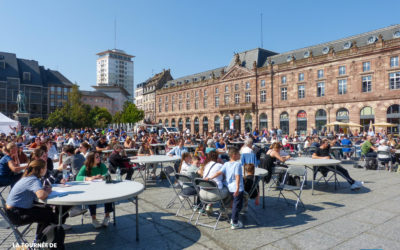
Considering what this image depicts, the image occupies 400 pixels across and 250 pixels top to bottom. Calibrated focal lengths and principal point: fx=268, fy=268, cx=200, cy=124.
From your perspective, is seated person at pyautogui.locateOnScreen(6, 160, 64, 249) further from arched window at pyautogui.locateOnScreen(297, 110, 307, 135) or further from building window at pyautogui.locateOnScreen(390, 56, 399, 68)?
arched window at pyautogui.locateOnScreen(297, 110, 307, 135)

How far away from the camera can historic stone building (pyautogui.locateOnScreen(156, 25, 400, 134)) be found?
31.8 m

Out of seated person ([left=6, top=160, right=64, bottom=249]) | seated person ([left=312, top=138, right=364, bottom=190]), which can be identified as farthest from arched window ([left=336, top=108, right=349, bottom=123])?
seated person ([left=6, top=160, right=64, bottom=249])

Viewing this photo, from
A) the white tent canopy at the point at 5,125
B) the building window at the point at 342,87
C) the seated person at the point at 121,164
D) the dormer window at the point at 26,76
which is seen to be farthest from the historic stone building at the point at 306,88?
the dormer window at the point at 26,76

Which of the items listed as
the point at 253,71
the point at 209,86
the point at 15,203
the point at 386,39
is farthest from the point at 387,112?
the point at 15,203

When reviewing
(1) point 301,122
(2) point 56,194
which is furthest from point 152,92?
(2) point 56,194

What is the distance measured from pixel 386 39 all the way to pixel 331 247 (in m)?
37.1

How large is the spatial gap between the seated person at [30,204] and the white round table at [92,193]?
0.19 metres

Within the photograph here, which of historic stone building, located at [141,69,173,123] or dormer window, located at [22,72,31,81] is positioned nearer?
dormer window, located at [22,72,31,81]

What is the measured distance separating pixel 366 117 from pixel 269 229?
3462 centimetres

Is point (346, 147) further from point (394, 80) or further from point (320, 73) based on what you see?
point (320, 73)

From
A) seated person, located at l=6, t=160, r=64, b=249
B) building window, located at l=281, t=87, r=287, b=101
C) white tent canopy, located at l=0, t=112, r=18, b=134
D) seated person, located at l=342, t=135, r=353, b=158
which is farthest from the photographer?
building window, located at l=281, t=87, r=287, b=101

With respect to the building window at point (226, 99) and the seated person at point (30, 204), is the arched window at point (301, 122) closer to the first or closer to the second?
the building window at point (226, 99)

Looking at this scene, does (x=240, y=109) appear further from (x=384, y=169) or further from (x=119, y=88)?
(x=119, y=88)

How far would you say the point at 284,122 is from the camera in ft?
138
